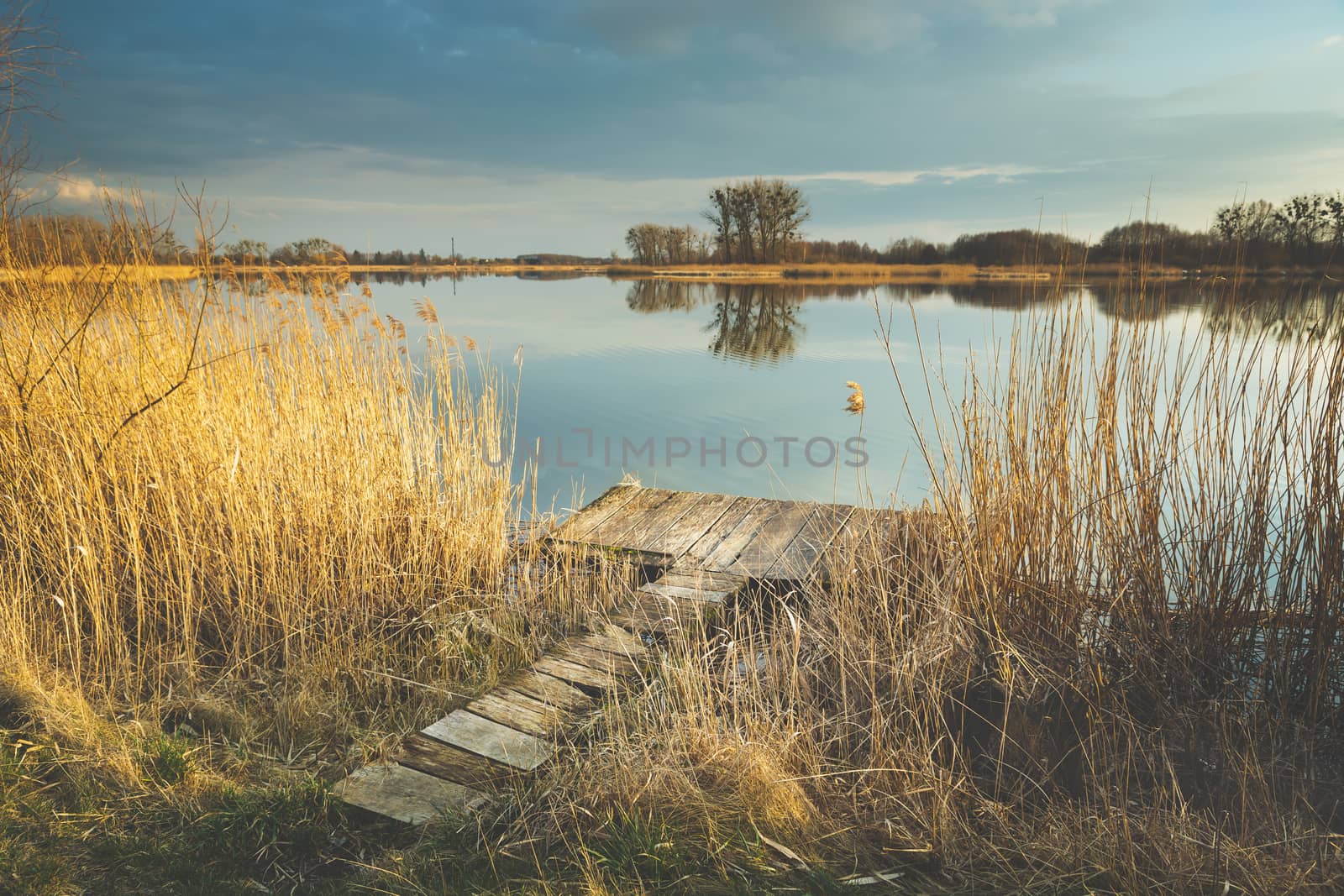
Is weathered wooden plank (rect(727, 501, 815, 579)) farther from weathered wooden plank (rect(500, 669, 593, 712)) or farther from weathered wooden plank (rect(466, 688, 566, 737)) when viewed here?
weathered wooden plank (rect(466, 688, 566, 737))

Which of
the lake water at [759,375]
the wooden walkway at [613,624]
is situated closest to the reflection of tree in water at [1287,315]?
the lake water at [759,375]

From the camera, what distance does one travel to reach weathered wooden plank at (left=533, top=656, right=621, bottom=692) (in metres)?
2.79

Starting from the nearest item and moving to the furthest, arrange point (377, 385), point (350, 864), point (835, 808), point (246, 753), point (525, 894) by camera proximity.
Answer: point (525, 894)
point (350, 864)
point (835, 808)
point (246, 753)
point (377, 385)

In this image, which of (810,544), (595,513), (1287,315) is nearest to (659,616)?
(810,544)

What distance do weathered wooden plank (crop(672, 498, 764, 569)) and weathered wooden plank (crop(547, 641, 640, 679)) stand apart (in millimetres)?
849

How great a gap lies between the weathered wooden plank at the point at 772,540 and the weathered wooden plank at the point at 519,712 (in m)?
1.42

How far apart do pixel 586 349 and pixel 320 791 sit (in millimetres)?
14211

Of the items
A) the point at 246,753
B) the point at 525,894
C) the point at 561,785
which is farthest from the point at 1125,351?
the point at 246,753

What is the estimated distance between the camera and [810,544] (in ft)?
14.1

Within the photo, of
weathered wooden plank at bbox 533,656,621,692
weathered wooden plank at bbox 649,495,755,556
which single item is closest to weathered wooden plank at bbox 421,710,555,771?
weathered wooden plank at bbox 533,656,621,692

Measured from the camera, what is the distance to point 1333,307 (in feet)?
8.88

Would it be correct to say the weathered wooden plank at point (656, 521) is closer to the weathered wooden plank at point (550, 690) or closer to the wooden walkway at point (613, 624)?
the wooden walkway at point (613, 624)

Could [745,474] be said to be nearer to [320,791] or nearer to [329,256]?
[329,256]

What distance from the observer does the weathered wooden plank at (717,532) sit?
4.05 meters
